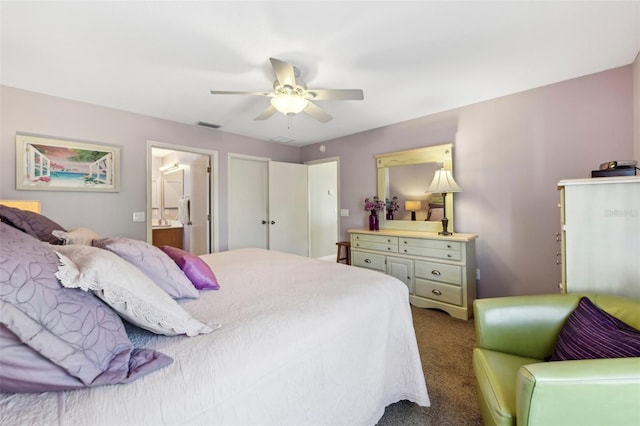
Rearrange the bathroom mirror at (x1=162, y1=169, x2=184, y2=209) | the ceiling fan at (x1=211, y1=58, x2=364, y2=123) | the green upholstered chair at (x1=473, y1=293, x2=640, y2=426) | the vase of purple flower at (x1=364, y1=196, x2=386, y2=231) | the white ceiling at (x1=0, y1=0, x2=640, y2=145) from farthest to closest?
the bathroom mirror at (x1=162, y1=169, x2=184, y2=209)
the vase of purple flower at (x1=364, y1=196, x2=386, y2=231)
the ceiling fan at (x1=211, y1=58, x2=364, y2=123)
the white ceiling at (x1=0, y1=0, x2=640, y2=145)
the green upholstered chair at (x1=473, y1=293, x2=640, y2=426)

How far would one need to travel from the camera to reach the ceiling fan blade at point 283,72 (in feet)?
5.78

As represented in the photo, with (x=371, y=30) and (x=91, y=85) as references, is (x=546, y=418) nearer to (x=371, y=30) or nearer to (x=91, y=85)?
(x=371, y=30)

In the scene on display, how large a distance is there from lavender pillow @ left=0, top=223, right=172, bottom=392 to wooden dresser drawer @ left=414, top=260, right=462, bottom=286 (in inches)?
110

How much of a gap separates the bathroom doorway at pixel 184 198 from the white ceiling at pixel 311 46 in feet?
3.77

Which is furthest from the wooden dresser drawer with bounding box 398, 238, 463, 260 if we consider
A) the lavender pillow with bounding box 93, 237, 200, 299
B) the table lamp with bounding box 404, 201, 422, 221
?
the lavender pillow with bounding box 93, 237, 200, 299

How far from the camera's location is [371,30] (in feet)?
5.68

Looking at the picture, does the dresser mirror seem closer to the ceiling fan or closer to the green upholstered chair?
the ceiling fan

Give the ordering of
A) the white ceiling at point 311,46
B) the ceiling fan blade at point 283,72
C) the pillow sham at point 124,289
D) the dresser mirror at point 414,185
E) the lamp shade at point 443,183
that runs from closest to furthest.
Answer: the pillow sham at point 124,289 < the white ceiling at point 311,46 < the ceiling fan blade at point 283,72 < the lamp shade at point 443,183 < the dresser mirror at point 414,185

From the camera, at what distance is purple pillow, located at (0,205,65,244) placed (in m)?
1.28

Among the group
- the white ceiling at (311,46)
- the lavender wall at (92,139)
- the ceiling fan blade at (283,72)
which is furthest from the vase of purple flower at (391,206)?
the lavender wall at (92,139)

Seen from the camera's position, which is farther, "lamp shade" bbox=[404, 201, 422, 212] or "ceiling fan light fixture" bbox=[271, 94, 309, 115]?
"lamp shade" bbox=[404, 201, 422, 212]

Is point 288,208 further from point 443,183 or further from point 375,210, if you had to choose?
point 443,183

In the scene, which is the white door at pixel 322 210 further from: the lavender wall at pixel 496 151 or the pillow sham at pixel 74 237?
the pillow sham at pixel 74 237

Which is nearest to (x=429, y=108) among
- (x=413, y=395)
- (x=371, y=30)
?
(x=371, y=30)
